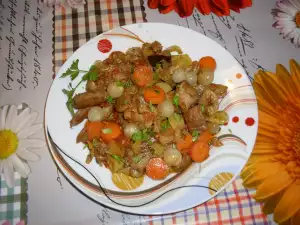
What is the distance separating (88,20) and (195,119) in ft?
3.83

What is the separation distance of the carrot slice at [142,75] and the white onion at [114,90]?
0.11 metres

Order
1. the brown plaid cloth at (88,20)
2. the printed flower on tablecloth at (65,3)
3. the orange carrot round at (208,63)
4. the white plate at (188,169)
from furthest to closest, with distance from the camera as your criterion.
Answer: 1. the printed flower on tablecloth at (65,3)
2. the brown plaid cloth at (88,20)
3. the orange carrot round at (208,63)
4. the white plate at (188,169)

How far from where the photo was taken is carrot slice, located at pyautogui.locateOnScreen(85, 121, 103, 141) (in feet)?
6.03

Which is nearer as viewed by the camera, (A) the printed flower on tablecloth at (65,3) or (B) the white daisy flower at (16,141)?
(B) the white daisy flower at (16,141)

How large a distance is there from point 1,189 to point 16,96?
24.9 inches

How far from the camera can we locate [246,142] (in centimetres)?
183

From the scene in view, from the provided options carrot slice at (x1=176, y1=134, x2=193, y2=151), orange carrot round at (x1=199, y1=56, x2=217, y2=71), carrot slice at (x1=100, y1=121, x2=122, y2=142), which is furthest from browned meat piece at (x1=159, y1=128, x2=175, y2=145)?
orange carrot round at (x1=199, y1=56, x2=217, y2=71)

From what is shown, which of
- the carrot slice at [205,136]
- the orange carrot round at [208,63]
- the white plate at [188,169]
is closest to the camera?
the white plate at [188,169]

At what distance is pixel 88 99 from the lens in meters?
1.85

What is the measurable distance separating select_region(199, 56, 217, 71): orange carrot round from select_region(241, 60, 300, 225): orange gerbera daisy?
36 cm

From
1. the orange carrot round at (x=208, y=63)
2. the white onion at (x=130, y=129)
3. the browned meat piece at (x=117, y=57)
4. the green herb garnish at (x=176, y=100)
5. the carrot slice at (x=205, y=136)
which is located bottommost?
the carrot slice at (x=205, y=136)

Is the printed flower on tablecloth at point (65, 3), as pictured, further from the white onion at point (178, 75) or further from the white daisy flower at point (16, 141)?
the white onion at point (178, 75)

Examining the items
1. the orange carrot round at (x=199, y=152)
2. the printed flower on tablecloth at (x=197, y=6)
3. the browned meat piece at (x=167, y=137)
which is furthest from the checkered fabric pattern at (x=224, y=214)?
the printed flower on tablecloth at (x=197, y=6)

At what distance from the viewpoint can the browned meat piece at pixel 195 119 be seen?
1.81 metres
